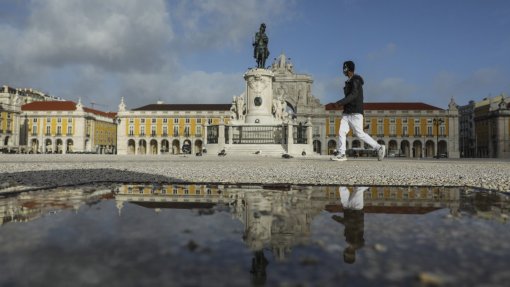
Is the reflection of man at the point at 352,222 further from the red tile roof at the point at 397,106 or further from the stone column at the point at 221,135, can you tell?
the red tile roof at the point at 397,106

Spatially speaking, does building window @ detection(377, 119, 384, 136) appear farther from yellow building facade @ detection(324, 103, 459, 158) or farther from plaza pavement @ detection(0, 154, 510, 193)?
plaza pavement @ detection(0, 154, 510, 193)

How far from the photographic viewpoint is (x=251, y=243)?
1761mm

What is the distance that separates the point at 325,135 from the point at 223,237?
6119cm

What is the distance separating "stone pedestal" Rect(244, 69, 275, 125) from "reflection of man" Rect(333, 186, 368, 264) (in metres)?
20.8

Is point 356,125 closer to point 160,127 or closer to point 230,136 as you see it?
point 230,136

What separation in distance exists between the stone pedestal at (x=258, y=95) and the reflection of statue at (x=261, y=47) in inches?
73.7

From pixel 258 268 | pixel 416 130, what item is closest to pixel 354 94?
pixel 258 268

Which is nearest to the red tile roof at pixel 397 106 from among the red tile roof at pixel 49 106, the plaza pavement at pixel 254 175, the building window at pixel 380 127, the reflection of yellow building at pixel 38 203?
the building window at pixel 380 127

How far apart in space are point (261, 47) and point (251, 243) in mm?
25084

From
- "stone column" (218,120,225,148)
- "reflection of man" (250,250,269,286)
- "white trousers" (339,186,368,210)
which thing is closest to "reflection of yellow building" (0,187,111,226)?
"reflection of man" (250,250,269,286)

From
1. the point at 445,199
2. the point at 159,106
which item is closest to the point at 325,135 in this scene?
the point at 159,106

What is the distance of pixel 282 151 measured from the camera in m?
23.4

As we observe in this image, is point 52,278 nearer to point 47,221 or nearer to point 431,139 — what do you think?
point 47,221

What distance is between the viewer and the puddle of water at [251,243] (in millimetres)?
1291
